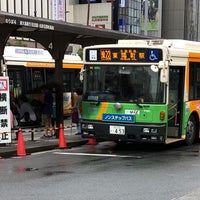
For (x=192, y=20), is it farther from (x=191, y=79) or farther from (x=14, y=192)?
(x=14, y=192)

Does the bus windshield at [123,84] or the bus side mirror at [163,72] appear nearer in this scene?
the bus side mirror at [163,72]

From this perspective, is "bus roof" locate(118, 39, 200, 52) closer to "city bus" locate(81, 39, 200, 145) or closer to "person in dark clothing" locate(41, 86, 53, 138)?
"city bus" locate(81, 39, 200, 145)

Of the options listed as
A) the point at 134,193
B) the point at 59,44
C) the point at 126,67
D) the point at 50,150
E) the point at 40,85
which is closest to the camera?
the point at 134,193

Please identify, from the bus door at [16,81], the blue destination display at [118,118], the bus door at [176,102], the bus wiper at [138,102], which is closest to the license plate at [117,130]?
the blue destination display at [118,118]

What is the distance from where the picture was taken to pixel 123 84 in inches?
491

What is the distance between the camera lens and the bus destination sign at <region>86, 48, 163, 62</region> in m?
12.1

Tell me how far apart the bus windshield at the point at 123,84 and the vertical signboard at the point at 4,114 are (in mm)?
2142

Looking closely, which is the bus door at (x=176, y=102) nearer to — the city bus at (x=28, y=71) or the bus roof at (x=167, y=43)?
the bus roof at (x=167, y=43)

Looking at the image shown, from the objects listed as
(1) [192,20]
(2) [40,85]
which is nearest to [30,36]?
(2) [40,85]

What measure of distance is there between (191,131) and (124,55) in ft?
10.3

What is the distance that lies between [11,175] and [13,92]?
34.7ft

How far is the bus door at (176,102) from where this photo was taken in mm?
13070

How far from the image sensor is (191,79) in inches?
534

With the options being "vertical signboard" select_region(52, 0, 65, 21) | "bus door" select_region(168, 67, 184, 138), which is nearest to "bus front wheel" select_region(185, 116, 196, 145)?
"bus door" select_region(168, 67, 184, 138)
